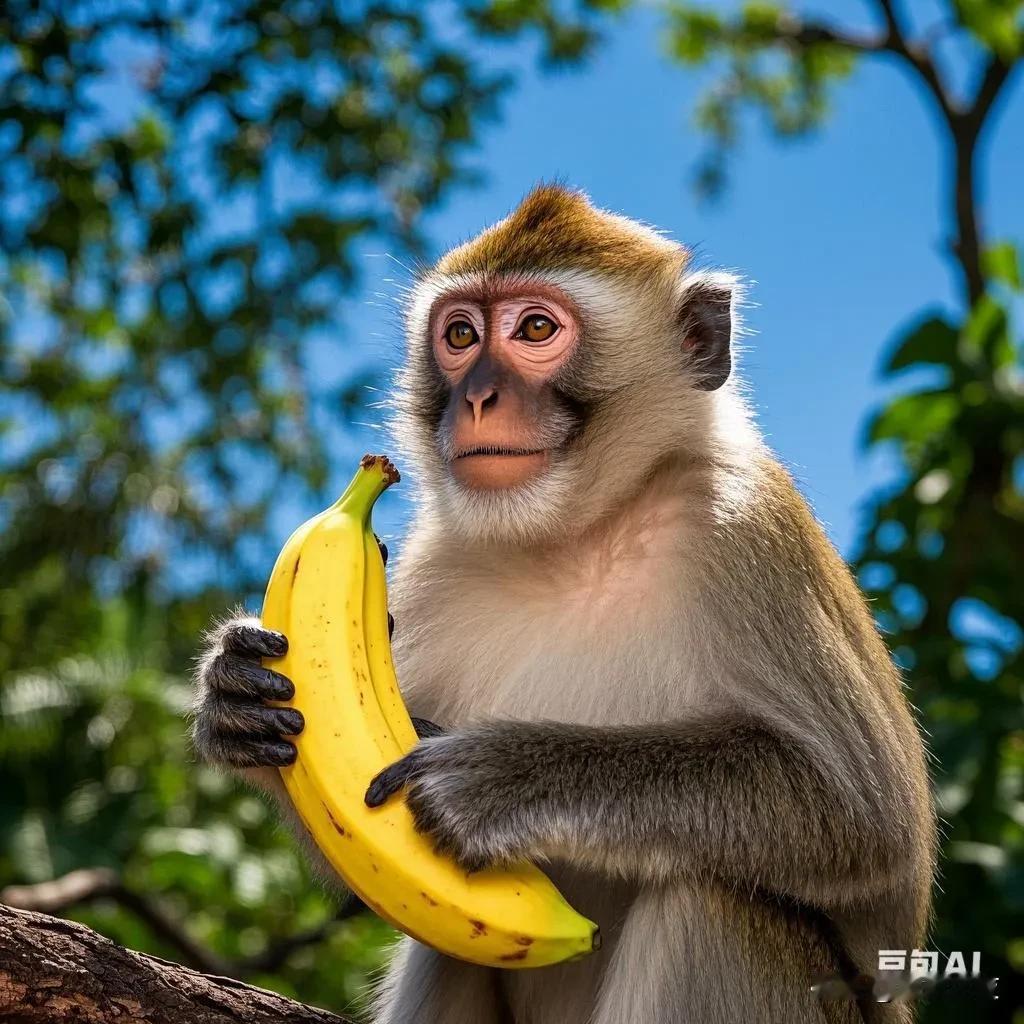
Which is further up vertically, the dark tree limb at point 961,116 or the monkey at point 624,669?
the dark tree limb at point 961,116

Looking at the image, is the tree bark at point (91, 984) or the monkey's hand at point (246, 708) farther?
the monkey's hand at point (246, 708)

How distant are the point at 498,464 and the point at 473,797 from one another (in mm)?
1100

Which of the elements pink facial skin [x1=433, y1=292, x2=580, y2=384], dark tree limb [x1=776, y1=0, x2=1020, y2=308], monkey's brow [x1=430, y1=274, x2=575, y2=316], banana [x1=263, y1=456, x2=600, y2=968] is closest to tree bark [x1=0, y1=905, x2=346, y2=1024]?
banana [x1=263, y1=456, x2=600, y2=968]

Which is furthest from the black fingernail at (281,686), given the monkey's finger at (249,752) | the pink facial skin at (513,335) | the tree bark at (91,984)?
the pink facial skin at (513,335)

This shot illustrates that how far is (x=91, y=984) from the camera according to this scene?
3512mm

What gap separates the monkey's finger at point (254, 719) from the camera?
12.2ft

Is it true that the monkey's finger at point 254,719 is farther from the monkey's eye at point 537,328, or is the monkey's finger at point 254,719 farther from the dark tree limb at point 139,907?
the dark tree limb at point 139,907

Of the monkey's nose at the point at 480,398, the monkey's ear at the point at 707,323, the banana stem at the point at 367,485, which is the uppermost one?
the monkey's ear at the point at 707,323

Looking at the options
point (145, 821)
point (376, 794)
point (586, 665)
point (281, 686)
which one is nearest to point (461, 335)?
point (586, 665)

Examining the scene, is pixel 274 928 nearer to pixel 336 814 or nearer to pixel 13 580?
pixel 13 580

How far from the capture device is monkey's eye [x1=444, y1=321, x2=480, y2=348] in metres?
4.56

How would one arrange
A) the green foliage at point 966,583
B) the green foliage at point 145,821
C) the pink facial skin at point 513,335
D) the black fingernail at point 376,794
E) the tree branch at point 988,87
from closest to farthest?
the black fingernail at point 376,794, the pink facial skin at point 513,335, the green foliage at point 966,583, the green foliage at point 145,821, the tree branch at point 988,87

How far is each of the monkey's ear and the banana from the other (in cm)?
131

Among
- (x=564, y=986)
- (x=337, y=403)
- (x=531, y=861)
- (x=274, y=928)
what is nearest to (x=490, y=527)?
(x=531, y=861)
